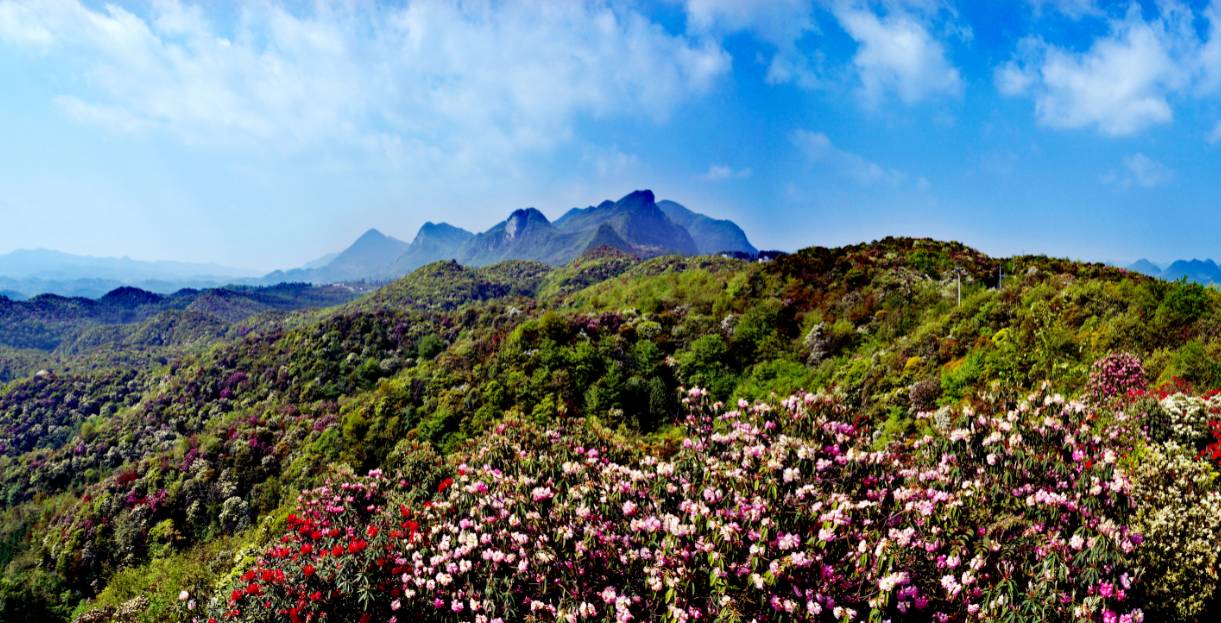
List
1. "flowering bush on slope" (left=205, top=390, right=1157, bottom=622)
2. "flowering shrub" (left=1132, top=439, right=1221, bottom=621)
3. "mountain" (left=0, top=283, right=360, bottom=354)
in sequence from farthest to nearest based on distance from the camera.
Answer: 1. "mountain" (left=0, top=283, right=360, bottom=354)
2. "flowering shrub" (left=1132, top=439, right=1221, bottom=621)
3. "flowering bush on slope" (left=205, top=390, right=1157, bottom=622)

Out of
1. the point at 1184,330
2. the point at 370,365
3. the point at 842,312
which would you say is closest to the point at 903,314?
the point at 842,312

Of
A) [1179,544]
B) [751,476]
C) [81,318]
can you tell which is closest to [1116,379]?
[1179,544]

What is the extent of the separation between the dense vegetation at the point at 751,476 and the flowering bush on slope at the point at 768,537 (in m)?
0.03

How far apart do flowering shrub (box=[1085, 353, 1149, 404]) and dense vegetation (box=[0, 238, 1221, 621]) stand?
6 centimetres

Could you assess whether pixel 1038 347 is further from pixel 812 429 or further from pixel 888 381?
pixel 812 429

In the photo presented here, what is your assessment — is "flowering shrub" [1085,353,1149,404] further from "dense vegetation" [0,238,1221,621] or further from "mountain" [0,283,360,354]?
"mountain" [0,283,360,354]

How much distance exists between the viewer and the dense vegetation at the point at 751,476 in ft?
14.4

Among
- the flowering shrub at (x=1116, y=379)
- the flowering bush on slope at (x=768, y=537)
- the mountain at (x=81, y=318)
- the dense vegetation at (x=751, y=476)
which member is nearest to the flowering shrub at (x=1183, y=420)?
the dense vegetation at (x=751, y=476)

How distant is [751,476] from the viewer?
5227mm

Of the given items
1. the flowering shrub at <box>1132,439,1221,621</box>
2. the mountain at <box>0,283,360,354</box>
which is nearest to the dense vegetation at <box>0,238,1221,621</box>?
the flowering shrub at <box>1132,439,1221,621</box>

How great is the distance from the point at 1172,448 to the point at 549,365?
1791 cm

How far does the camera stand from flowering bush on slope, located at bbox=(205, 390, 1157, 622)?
4.16 metres

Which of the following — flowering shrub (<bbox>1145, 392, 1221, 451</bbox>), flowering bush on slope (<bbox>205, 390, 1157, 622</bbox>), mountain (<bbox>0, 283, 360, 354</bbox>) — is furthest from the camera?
mountain (<bbox>0, 283, 360, 354</bbox>)

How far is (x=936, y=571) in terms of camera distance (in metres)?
4.45
